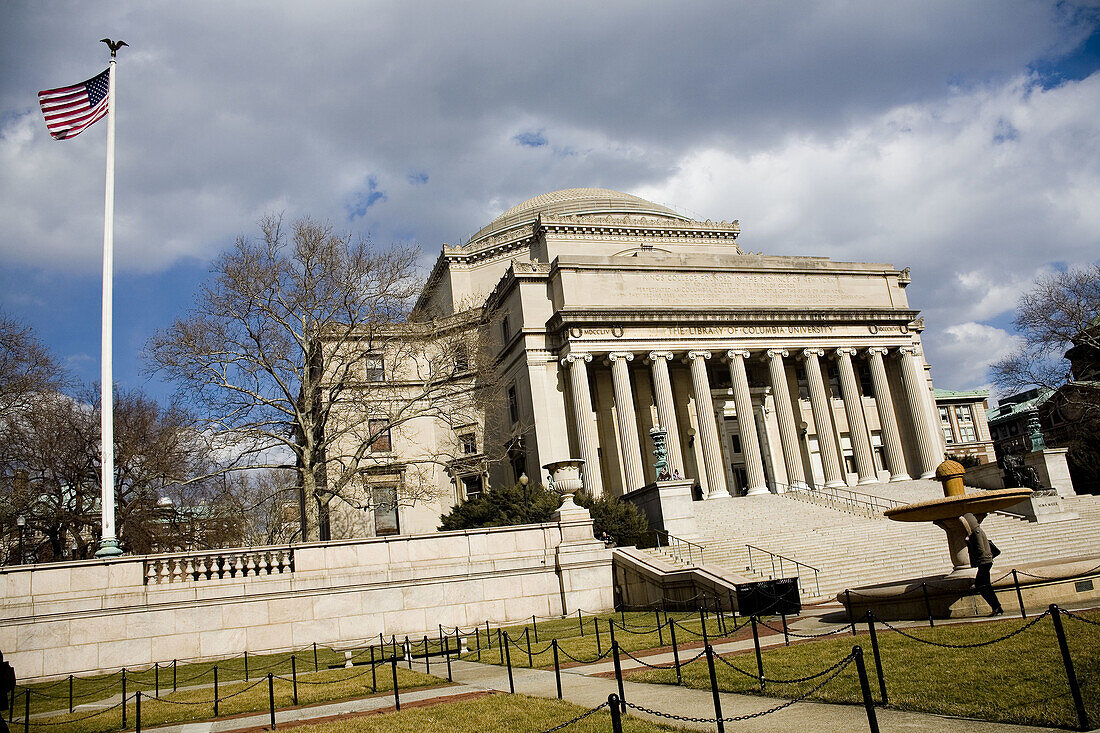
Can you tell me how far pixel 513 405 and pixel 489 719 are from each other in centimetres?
3962

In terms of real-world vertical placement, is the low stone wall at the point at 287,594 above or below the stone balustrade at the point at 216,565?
below

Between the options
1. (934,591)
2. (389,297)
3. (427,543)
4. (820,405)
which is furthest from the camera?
(820,405)

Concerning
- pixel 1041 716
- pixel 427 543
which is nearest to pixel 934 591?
pixel 1041 716

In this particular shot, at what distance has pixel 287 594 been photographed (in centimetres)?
2305

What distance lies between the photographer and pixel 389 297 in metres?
33.7

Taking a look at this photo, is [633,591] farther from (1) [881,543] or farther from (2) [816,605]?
(1) [881,543]

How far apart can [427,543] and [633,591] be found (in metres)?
6.89

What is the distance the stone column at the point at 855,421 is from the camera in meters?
48.8

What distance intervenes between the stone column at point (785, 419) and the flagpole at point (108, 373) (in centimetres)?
3625

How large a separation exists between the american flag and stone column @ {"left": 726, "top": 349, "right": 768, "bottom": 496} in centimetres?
3489

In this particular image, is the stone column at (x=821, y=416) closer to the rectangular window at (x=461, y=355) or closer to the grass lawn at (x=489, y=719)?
the rectangular window at (x=461, y=355)

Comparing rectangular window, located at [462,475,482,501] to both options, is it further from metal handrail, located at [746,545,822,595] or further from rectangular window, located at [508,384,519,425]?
metal handrail, located at [746,545,822,595]

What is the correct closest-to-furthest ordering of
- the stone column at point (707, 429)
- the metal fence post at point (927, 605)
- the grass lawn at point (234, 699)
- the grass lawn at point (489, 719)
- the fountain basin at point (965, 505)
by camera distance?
the grass lawn at point (489, 719), the grass lawn at point (234, 699), the metal fence post at point (927, 605), the fountain basin at point (965, 505), the stone column at point (707, 429)

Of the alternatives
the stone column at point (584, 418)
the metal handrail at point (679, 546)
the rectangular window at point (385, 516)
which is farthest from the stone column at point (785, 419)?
the rectangular window at point (385, 516)
